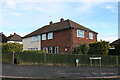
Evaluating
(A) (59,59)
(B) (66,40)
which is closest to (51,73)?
(A) (59,59)

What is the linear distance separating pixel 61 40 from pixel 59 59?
33.0 ft

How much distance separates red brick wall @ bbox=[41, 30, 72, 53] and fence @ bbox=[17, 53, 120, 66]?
755 cm

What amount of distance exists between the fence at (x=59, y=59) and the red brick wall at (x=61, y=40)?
24.8 ft

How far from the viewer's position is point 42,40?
29.3 m

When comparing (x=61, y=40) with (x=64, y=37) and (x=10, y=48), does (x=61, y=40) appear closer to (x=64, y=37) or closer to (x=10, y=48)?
(x=64, y=37)

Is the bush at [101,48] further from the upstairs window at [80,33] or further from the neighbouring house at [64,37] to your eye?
the upstairs window at [80,33]

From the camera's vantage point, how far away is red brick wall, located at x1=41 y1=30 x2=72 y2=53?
942 inches

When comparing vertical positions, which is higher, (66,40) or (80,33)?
(80,33)

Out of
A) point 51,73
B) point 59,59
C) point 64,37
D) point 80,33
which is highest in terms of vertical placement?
point 80,33

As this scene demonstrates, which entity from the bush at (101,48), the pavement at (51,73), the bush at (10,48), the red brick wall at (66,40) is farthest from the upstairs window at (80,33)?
the pavement at (51,73)

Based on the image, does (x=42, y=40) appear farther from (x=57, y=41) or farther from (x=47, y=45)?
(x=57, y=41)

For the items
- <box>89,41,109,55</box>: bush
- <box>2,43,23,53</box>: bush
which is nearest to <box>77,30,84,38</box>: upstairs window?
<box>89,41,109,55</box>: bush

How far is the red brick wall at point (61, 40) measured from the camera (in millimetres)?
23920

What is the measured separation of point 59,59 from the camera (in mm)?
15367
